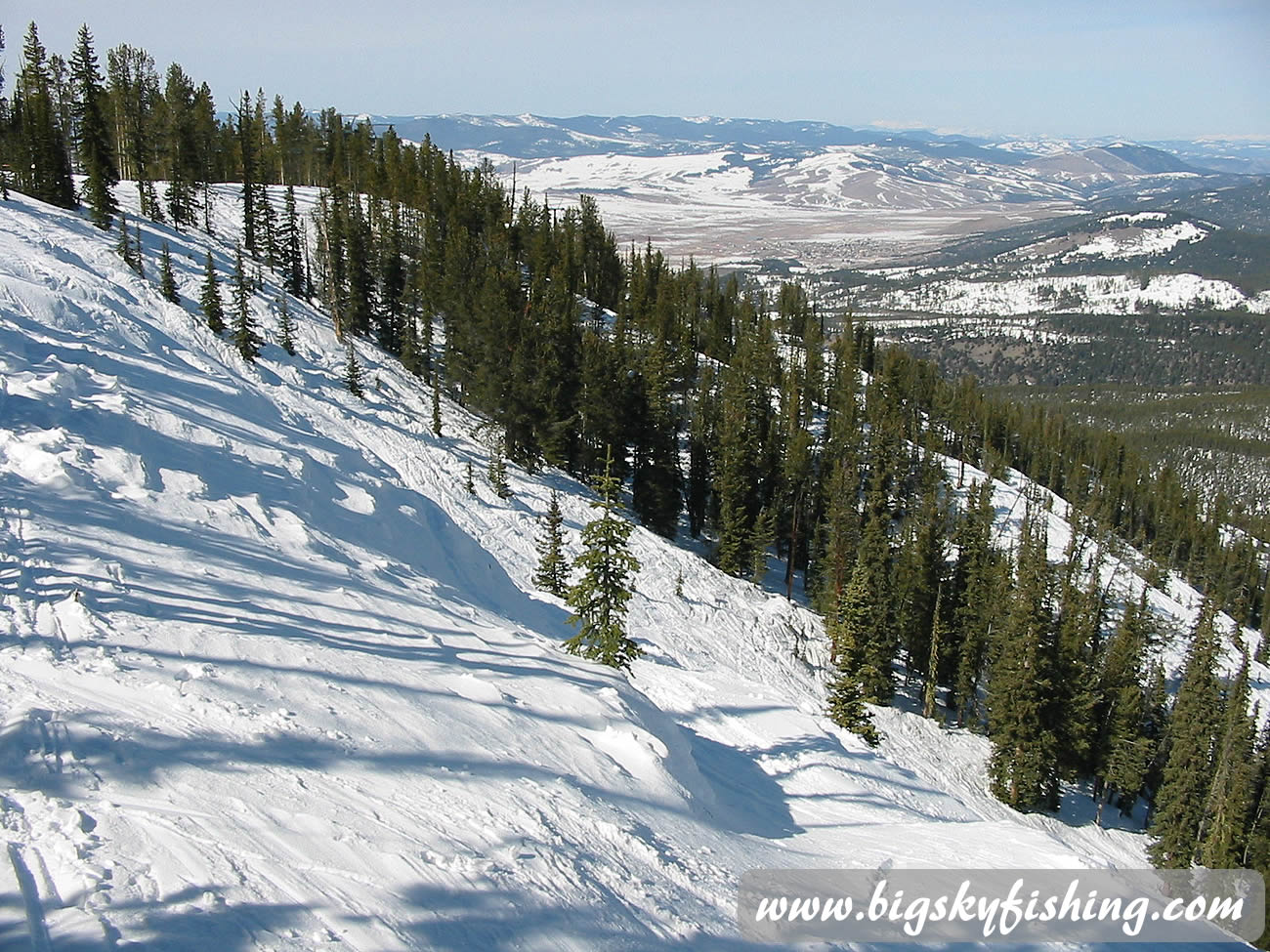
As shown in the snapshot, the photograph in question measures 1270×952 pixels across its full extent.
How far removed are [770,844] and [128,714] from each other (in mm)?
9810

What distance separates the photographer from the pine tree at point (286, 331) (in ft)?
132

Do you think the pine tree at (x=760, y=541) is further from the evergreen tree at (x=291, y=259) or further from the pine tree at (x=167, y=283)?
the evergreen tree at (x=291, y=259)

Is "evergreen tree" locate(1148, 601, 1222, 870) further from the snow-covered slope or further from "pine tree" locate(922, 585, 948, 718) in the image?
the snow-covered slope

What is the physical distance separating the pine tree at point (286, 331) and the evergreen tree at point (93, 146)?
11150 mm

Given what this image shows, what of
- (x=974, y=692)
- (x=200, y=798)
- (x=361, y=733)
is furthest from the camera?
(x=974, y=692)

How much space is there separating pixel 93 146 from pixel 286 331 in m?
18.5

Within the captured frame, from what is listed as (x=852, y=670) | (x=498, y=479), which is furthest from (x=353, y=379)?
(x=852, y=670)

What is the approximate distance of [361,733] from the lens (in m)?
9.85

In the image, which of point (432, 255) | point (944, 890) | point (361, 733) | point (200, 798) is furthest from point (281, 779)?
point (432, 255)

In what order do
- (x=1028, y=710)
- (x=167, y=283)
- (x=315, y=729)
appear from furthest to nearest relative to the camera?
(x=167, y=283)
(x=1028, y=710)
(x=315, y=729)

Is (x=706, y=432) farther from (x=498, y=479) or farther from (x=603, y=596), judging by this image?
(x=603, y=596)

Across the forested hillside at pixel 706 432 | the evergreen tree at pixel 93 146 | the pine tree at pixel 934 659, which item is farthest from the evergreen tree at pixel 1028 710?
the evergreen tree at pixel 93 146

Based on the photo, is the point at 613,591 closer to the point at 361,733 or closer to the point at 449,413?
the point at 361,733

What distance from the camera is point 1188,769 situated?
35281 millimetres
